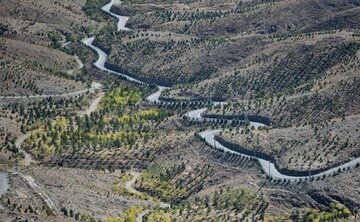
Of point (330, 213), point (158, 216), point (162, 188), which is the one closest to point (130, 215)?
point (158, 216)

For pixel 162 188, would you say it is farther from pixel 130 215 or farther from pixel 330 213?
pixel 330 213

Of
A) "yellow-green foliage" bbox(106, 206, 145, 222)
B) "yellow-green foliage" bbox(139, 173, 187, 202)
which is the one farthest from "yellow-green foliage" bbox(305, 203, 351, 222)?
"yellow-green foliage" bbox(139, 173, 187, 202)

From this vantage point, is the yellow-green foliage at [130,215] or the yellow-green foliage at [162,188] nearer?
the yellow-green foliage at [130,215]

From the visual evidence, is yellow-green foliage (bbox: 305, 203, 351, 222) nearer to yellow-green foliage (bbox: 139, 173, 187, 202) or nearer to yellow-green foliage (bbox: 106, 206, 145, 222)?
yellow-green foliage (bbox: 106, 206, 145, 222)

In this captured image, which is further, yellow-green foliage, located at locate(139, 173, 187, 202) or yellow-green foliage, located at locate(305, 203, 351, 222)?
yellow-green foliage, located at locate(139, 173, 187, 202)

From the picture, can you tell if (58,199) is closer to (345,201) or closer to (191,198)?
(191,198)

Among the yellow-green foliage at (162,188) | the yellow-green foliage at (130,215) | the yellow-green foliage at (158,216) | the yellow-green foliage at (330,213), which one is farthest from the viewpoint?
the yellow-green foliage at (162,188)

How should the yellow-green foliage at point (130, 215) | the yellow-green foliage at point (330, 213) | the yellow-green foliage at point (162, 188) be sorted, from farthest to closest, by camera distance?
1. the yellow-green foliage at point (162, 188)
2. the yellow-green foliage at point (130, 215)
3. the yellow-green foliage at point (330, 213)

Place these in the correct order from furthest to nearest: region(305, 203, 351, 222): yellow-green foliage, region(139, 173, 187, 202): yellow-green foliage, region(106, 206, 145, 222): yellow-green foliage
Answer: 1. region(139, 173, 187, 202): yellow-green foliage
2. region(106, 206, 145, 222): yellow-green foliage
3. region(305, 203, 351, 222): yellow-green foliage

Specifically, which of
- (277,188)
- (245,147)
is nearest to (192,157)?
(245,147)

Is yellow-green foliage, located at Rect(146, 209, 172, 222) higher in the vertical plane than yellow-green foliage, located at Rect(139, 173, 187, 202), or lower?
higher

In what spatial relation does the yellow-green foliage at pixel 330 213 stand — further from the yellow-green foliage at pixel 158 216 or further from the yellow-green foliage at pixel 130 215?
the yellow-green foliage at pixel 130 215

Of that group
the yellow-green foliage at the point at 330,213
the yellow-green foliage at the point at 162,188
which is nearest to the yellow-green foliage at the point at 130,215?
the yellow-green foliage at the point at 162,188
